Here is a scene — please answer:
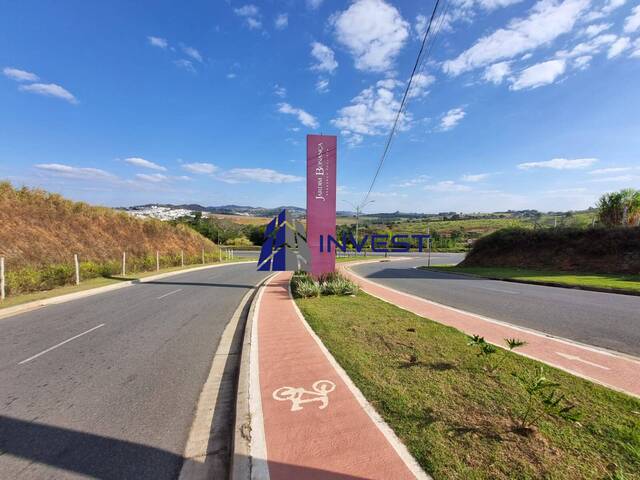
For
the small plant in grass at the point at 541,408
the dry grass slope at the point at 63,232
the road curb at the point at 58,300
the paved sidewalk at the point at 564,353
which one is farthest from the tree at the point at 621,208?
the dry grass slope at the point at 63,232

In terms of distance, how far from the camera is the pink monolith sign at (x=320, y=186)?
36.6ft

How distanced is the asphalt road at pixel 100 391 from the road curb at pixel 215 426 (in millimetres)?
114

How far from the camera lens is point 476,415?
9.77 ft

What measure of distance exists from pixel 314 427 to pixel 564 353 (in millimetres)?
4795

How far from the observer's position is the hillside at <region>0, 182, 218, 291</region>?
18.2 metres

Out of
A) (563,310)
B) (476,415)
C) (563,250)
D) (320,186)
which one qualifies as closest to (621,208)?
(563,250)

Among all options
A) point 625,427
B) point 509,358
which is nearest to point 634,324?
point 509,358

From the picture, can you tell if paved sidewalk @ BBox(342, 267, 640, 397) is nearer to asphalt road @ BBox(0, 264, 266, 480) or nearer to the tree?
asphalt road @ BBox(0, 264, 266, 480)

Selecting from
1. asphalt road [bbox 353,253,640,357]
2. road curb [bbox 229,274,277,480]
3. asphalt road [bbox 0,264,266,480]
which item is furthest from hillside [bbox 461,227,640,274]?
asphalt road [bbox 0,264,266,480]

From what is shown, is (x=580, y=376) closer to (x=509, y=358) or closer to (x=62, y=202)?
(x=509, y=358)

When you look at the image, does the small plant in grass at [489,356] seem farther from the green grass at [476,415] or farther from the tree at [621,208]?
the tree at [621,208]

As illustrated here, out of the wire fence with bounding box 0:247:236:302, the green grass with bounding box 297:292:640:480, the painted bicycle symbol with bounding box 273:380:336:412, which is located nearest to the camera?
the green grass with bounding box 297:292:640:480

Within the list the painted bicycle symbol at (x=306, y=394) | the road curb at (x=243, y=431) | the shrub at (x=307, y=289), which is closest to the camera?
the road curb at (x=243, y=431)

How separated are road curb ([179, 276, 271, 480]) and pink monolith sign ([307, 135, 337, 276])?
6367 mm
